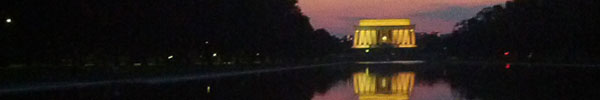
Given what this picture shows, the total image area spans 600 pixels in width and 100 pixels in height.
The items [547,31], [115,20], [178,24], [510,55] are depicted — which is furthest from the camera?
[510,55]

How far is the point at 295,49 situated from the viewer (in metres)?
84.0

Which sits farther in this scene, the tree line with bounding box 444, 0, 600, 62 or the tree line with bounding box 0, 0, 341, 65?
the tree line with bounding box 444, 0, 600, 62

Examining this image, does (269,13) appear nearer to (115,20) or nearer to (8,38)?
(115,20)

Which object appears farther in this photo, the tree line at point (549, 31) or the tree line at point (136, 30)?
the tree line at point (549, 31)

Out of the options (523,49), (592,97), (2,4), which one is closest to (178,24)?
(2,4)

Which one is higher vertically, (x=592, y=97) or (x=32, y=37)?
(x=32, y=37)

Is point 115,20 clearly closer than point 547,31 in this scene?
Yes

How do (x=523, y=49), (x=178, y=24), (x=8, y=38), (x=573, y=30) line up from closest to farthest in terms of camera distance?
(x=8, y=38), (x=178, y=24), (x=573, y=30), (x=523, y=49)

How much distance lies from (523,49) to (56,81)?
6224 cm

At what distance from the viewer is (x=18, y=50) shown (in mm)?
36375

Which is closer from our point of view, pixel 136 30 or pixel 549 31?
pixel 136 30

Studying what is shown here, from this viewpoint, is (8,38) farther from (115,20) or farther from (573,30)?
(573,30)

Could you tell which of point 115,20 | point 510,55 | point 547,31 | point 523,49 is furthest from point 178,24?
point 510,55

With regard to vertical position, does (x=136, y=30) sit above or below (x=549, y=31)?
above
